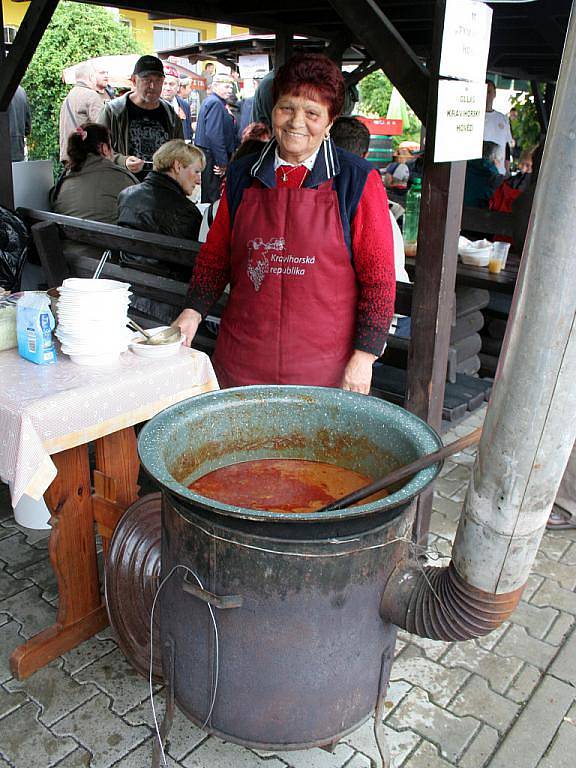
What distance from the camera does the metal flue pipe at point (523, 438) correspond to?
1493mm

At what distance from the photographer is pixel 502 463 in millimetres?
1690

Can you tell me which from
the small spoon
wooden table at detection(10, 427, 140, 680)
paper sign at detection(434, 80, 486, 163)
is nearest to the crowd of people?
the small spoon

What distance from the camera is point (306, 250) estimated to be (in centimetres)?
279

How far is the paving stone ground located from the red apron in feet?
3.52

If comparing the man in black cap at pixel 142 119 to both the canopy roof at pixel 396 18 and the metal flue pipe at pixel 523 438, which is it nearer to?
the canopy roof at pixel 396 18

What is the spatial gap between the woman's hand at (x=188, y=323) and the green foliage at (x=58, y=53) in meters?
11.1

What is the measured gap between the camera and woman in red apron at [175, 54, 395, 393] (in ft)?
8.79

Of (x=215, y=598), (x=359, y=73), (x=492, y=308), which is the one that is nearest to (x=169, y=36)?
(x=359, y=73)

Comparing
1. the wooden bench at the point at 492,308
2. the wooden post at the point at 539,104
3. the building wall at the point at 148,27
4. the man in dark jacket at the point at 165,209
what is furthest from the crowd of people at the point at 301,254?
the building wall at the point at 148,27

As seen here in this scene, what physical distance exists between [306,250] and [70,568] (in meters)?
1.52

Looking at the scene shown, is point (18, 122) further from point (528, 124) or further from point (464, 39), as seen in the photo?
point (464, 39)

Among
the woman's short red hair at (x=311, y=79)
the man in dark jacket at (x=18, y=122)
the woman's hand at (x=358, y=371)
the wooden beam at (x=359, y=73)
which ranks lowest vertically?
the woman's hand at (x=358, y=371)

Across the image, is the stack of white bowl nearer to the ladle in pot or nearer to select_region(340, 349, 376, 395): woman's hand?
select_region(340, 349, 376, 395): woman's hand

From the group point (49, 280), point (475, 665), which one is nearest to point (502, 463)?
point (475, 665)
